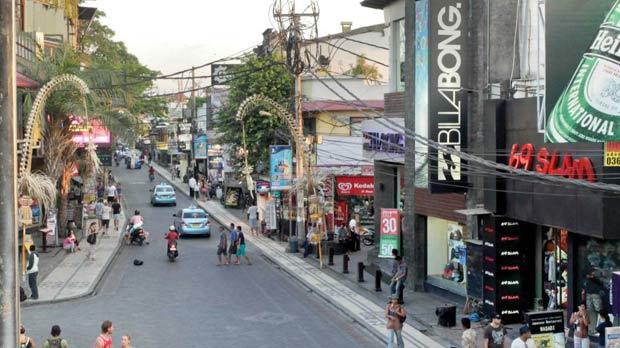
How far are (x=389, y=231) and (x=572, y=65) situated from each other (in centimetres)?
1247

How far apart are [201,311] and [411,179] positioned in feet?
25.2

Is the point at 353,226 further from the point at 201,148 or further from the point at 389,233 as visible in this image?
the point at 201,148

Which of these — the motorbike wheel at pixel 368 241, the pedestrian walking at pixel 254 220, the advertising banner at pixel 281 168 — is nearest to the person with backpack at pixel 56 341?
the advertising banner at pixel 281 168

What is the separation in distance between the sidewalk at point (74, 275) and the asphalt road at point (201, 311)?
0.41 metres

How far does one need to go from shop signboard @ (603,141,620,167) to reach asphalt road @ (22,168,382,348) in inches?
254

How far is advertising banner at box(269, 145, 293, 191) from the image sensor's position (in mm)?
41625

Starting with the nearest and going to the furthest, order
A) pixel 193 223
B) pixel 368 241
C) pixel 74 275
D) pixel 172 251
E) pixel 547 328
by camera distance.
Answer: pixel 547 328 → pixel 74 275 → pixel 172 251 → pixel 368 241 → pixel 193 223

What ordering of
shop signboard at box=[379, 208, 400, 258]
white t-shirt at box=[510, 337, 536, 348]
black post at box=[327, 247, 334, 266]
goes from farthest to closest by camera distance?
black post at box=[327, 247, 334, 266]
shop signboard at box=[379, 208, 400, 258]
white t-shirt at box=[510, 337, 536, 348]

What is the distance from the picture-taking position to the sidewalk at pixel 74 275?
26.3 m

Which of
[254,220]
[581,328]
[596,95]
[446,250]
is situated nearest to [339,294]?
[446,250]

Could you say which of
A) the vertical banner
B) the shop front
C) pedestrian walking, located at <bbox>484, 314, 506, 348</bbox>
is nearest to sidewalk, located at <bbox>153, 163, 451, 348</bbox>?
the shop front

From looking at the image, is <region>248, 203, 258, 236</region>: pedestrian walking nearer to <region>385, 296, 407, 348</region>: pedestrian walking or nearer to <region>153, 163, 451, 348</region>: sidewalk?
<region>153, 163, 451, 348</region>: sidewalk

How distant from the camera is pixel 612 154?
16547 mm

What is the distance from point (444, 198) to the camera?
2564 cm
